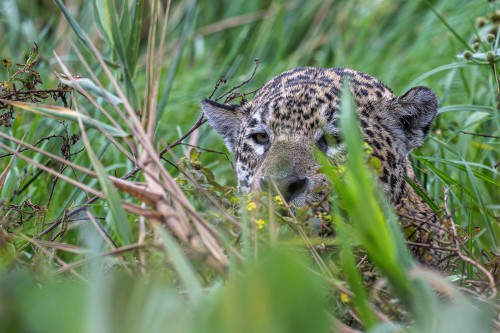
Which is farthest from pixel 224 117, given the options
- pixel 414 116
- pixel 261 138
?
pixel 414 116

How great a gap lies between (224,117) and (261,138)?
1.69ft

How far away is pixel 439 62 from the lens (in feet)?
27.1

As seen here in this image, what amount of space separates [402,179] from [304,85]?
2.46ft

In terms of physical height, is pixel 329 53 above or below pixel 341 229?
above

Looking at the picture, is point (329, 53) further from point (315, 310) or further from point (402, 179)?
point (315, 310)

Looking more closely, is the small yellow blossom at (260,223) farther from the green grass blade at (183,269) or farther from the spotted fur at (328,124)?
the spotted fur at (328,124)

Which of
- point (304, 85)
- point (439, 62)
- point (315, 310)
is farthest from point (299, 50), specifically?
point (315, 310)

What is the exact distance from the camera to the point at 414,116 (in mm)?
5262

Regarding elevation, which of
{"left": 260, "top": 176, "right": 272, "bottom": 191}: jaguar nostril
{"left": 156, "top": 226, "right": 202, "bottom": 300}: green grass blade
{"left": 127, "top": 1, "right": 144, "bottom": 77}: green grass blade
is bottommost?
{"left": 156, "top": 226, "right": 202, "bottom": 300}: green grass blade

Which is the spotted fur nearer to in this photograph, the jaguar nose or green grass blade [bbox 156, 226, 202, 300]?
the jaguar nose

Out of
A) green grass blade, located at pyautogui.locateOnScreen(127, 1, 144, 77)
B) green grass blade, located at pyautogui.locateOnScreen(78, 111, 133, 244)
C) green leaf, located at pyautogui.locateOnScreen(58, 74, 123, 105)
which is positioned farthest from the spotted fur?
green grass blade, located at pyautogui.locateOnScreen(78, 111, 133, 244)

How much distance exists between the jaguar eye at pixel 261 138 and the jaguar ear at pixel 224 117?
375mm

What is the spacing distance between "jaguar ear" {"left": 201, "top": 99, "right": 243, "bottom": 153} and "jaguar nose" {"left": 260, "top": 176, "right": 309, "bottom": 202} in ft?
4.06

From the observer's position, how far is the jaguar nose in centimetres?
438
